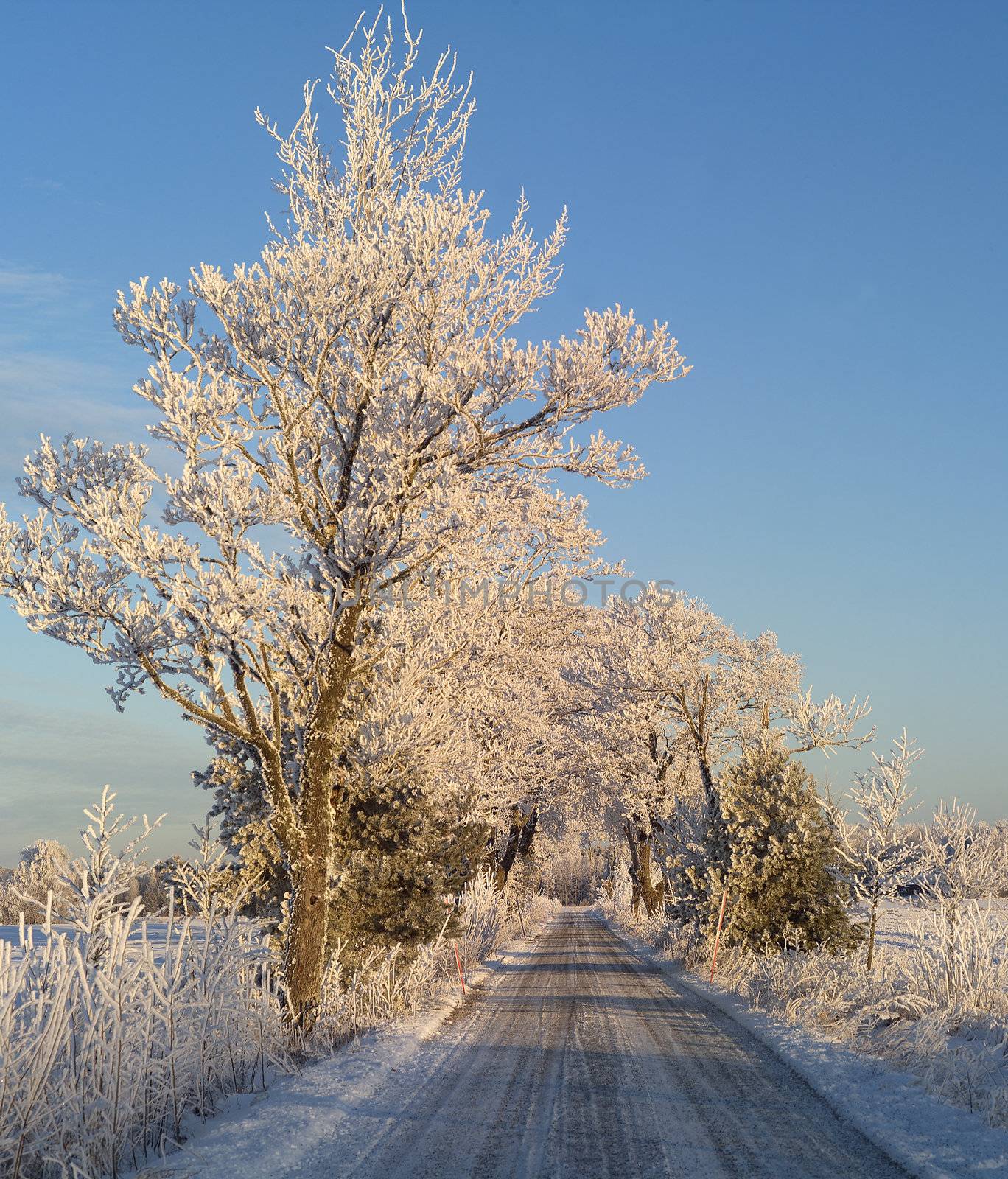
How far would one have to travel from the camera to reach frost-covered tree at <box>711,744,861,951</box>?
54.6 feet

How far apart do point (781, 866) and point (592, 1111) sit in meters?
11.2

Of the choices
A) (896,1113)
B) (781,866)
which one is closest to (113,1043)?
(896,1113)

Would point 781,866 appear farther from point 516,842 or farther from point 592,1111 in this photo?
point 516,842

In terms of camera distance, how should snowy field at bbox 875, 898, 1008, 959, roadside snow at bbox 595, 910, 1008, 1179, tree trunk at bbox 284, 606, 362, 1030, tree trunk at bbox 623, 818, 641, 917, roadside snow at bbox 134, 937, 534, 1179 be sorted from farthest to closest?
1. tree trunk at bbox 623, 818, 641, 917
2. snowy field at bbox 875, 898, 1008, 959
3. tree trunk at bbox 284, 606, 362, 1030
4. roadside snow at bbox 595, 910, 1008, 1179
5. roadside snow at bbox 134, 937, 534, 1179

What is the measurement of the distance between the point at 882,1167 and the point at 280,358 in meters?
9.18

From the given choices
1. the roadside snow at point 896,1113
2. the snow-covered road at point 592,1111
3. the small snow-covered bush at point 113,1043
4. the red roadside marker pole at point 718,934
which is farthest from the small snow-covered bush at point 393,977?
the roadside snow at point 896,1113

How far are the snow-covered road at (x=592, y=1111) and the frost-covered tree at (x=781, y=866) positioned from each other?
219 inches

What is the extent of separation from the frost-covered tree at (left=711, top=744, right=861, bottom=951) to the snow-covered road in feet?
18.2

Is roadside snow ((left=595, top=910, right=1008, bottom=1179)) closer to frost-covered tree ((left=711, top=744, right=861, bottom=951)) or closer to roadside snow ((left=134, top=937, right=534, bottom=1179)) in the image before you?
roadside snow ((left=134, top=937, right=534, bottom=1179))

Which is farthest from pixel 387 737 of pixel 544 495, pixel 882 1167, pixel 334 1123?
pixel 882 1167

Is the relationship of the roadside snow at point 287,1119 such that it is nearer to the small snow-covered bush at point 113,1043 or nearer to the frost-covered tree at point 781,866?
the small snow-covered bush at point 113,1043

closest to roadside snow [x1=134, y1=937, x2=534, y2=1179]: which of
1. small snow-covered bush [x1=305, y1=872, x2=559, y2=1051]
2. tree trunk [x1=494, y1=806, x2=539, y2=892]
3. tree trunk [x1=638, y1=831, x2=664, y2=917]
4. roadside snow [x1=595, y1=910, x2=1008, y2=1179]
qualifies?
small snow-covered bush [x1=305, y1=872, x2=559, y2=1051]

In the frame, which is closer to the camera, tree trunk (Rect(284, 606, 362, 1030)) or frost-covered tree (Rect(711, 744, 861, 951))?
tree trunk (Rect(284, 606, 362, 1030))

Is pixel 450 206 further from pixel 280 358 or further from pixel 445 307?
pixel 280 358
